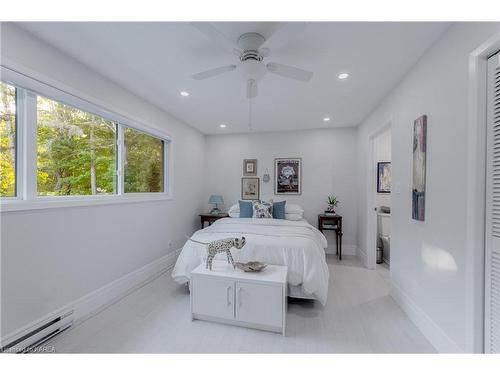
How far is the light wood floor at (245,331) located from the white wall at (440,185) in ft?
1.04

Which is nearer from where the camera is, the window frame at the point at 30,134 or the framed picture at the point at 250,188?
the window frame at the point at 30,134

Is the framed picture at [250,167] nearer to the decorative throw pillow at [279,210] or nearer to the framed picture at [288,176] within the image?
the framed picture at [288,176]

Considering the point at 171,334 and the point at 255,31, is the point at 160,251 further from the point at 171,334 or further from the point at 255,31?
the point at 255,31

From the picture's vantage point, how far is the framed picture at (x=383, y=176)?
4.18 meters

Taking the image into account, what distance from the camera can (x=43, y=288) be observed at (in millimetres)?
1801

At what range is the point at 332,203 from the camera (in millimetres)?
4195

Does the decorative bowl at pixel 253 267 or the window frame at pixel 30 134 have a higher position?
the window frame at pixel 30 134

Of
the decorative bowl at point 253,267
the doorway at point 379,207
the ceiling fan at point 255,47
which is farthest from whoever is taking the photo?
the doorway at point 379,207

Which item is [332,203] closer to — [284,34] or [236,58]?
[236,58]

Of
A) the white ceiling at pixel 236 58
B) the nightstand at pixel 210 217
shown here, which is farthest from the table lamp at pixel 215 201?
the white ceiling at pixel 236 58

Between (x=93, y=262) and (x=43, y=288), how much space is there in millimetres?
456

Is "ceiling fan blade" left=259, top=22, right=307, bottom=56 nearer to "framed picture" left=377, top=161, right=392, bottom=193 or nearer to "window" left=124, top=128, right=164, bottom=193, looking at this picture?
"window" left=124, top=128, right=164, bottom=193

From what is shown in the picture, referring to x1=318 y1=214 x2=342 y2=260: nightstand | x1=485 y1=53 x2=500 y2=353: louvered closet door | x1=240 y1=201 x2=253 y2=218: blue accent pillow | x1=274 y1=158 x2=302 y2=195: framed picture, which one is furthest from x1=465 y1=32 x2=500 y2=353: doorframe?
x1=274 y1=158 x2=302 y2=195: framed picture
